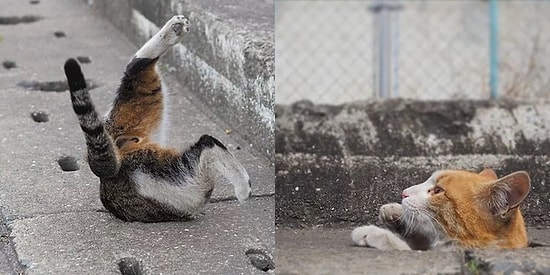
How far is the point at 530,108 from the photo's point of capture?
4.86m

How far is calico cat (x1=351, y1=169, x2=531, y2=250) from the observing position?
2.84 meters

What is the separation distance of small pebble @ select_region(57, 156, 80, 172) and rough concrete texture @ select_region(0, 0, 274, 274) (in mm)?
33

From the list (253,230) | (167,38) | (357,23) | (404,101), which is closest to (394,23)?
(404,101)

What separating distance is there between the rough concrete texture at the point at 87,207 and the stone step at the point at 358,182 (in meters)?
0.11

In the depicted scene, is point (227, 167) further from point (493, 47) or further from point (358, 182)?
point (493, 47)

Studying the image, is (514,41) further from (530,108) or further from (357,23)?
(530,108)

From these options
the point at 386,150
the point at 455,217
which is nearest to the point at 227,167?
the point at 455,217

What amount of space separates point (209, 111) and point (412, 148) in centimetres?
113

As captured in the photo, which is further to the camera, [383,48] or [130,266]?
[383,48]

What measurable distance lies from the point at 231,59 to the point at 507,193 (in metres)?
1.86

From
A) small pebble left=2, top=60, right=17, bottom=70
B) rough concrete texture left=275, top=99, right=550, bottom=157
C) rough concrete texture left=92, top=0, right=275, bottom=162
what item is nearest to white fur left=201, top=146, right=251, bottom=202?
rough concrete texture left=92, top=0, right=275, bottom=162


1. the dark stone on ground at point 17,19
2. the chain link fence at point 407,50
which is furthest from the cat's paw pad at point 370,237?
the dark stone on ground at point 17,19

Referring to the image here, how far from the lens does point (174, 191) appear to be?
3.27 metres

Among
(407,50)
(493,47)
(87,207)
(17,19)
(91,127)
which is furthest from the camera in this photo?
(407,50)
